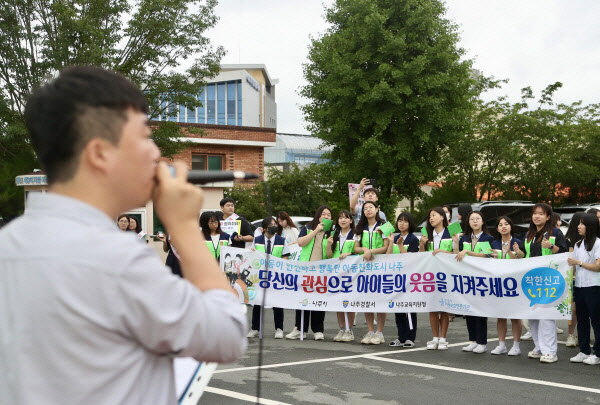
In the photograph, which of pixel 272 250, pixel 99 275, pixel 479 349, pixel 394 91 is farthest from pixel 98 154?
pixel 394 91

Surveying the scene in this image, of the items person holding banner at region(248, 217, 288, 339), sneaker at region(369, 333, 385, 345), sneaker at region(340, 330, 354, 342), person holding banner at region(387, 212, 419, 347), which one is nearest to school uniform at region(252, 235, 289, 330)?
person holding banner at region(248, 217, 288, 339)

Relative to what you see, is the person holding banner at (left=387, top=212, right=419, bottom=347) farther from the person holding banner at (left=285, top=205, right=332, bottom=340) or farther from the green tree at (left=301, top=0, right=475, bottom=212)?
the green tree at (left=301, top=0, right=475, bottom=212)

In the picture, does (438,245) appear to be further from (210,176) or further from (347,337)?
(210,176)

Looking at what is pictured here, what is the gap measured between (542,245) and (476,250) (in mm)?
959

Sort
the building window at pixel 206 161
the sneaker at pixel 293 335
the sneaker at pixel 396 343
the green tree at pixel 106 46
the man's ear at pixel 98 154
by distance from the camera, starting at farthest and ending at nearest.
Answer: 1. the building window at pixel 206 161
2. the green tree at pixel 106 46
3. the sneaker at pixel 293 335
4. the sneaker at pixel 396 343
5. the man's ear at pixel 98 154

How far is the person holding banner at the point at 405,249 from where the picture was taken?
1000 centimetres

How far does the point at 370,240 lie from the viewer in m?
10.5

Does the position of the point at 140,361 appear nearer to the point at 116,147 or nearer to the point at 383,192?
the point at 116,147

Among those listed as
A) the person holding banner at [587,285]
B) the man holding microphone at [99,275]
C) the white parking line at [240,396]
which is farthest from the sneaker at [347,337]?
the man holding microphone at [99,275]

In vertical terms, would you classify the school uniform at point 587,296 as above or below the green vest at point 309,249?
below

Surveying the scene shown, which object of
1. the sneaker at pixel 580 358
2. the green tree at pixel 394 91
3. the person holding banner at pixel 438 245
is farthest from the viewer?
the green tree at pixel 394 91

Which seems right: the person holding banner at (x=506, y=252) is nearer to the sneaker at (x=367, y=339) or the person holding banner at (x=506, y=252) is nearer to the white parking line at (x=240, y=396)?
the sneaker at (x=367, y=339)

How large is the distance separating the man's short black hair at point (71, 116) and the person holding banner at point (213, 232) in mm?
9692

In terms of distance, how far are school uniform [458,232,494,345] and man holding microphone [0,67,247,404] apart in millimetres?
8414
